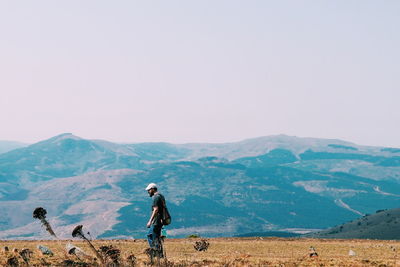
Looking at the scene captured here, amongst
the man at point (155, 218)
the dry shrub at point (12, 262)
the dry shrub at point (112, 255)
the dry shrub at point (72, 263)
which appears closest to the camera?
the man at point (155, 218)

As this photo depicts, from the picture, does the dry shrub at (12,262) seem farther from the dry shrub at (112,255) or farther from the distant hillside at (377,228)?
the distant hillside at (377,228)

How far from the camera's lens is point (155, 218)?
19.8 metres

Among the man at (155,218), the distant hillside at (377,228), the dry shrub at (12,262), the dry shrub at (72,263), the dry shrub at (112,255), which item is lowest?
the distant hillside at (377,228)

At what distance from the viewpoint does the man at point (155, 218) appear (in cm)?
1966

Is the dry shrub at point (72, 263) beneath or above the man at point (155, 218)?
beneath

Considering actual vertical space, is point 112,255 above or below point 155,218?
below

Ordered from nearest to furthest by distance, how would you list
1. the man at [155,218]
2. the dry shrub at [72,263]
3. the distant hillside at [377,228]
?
the man at [155,218], the dry shrub at [72,263], the distant hillside at [377,228]

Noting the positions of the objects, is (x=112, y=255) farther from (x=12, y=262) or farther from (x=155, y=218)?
(x=12, y=262)

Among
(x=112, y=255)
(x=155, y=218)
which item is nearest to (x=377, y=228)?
(x=112, y=255)

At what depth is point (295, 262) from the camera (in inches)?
895

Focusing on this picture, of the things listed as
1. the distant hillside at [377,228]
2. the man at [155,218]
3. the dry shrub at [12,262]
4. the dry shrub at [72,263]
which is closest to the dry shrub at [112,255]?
the dry shrub at [72,263]

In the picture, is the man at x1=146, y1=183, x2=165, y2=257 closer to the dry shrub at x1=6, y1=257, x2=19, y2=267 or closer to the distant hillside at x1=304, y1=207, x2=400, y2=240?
the dry shrub at x1=6, y1=257, x2=19, y2=267

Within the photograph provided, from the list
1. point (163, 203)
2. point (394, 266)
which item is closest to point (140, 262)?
point (163, 203)

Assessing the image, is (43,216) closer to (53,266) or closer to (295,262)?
(53,266)
